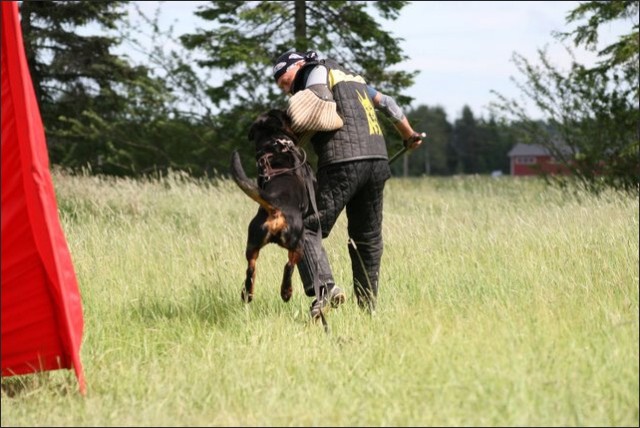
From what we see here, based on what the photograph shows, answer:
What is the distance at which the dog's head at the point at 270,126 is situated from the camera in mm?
4516

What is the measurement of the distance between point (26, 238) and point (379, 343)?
1953 mm

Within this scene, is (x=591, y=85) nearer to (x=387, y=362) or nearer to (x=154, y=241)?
(x=154, y=241)

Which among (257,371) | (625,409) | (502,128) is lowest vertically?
(625,409)

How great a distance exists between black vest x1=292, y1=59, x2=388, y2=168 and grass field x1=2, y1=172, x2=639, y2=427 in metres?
1.03

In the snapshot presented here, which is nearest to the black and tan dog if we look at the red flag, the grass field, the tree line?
the grass field

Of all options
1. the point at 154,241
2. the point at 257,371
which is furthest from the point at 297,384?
the point at 154,241

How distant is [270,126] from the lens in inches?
178

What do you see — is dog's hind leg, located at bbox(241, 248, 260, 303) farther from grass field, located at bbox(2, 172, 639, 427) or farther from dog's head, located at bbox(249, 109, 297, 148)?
dog's head, located at bbox(249, 109, 297, 148)

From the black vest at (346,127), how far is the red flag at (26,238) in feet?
5.61

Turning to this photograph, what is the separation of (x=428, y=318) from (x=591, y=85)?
11.6 m

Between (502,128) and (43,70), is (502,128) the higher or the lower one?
the lower one

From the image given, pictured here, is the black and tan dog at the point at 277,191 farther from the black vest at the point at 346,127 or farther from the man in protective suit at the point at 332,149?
the black vest at the point at 346,127

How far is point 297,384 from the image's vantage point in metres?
3.90

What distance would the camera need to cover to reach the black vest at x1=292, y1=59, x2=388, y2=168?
4852 millimetres
